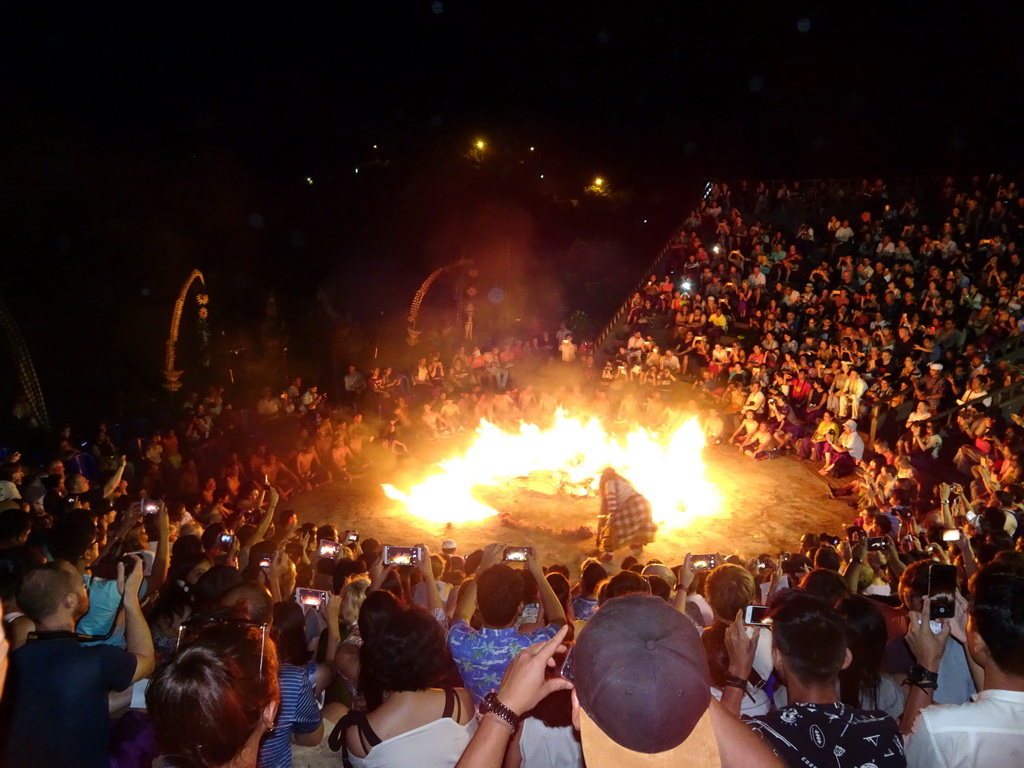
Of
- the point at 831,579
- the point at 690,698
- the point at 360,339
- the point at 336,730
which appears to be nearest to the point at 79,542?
the point at 336,730

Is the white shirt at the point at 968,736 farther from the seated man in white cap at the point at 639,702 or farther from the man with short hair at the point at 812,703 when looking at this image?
the seated man in white cap at the point at 639,702

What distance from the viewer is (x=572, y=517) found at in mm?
11688

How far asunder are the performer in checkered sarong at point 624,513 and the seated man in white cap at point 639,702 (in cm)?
784

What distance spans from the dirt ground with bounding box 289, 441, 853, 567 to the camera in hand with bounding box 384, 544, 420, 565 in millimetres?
5385

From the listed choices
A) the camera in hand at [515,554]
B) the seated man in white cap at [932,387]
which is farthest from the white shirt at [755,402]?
the camera in hand at [515,554]

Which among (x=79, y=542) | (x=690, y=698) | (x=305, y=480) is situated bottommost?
(x=305, y=480)

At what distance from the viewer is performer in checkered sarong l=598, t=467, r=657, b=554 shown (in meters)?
9.77

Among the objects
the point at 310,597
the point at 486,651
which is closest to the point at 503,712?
the point at 486,651

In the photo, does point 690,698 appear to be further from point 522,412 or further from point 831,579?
point 522,412

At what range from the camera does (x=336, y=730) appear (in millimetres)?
3064

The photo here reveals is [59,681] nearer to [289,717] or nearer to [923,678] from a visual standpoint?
[289,717]

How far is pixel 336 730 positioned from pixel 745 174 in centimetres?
3208

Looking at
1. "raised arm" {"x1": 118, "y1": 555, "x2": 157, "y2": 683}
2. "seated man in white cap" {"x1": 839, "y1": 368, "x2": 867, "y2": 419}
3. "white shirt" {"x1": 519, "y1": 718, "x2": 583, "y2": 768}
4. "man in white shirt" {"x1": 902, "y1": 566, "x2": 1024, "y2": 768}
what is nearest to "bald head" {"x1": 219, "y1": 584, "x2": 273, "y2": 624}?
"raised arm" {"x1": 118, "y1": 555, "x2": 157, "y2": 683}

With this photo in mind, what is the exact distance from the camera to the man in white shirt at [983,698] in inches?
105
